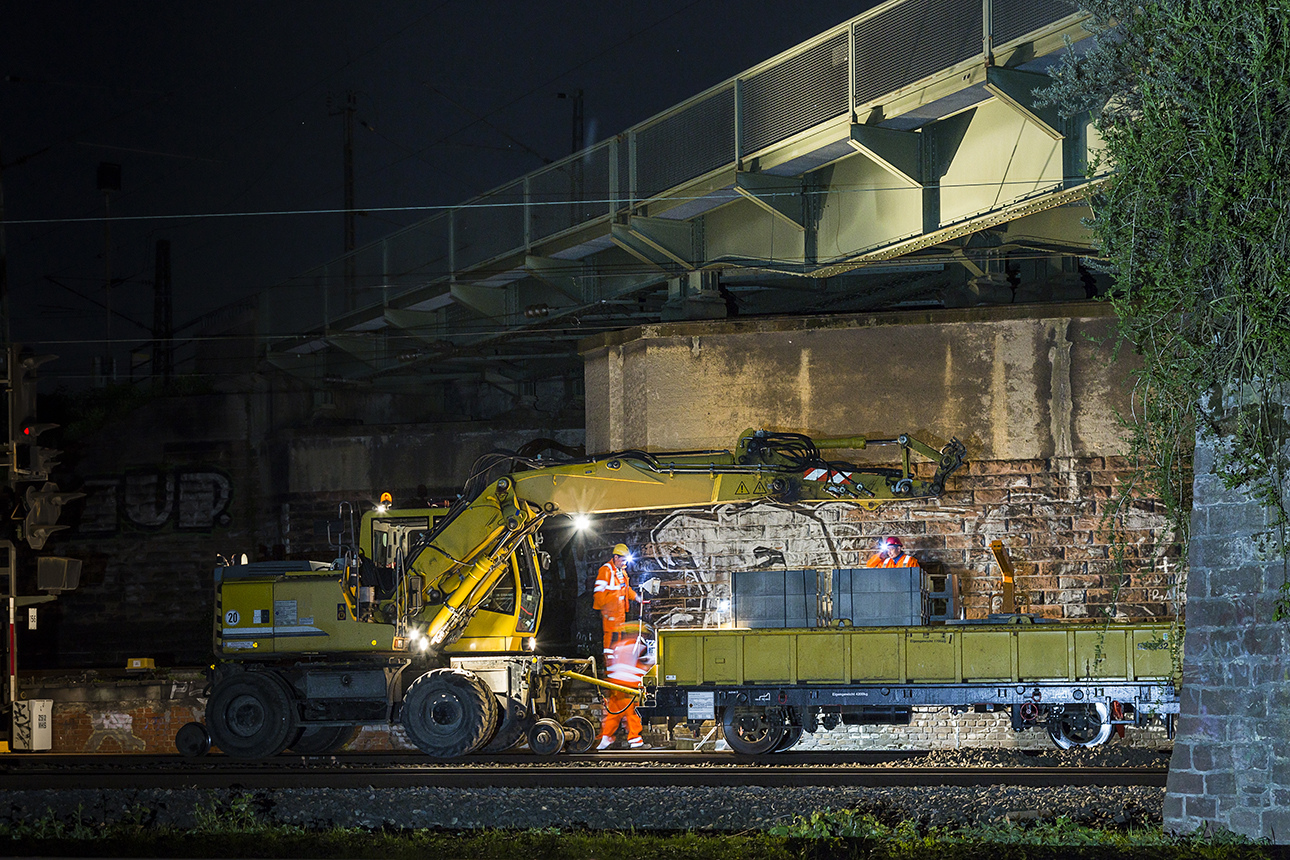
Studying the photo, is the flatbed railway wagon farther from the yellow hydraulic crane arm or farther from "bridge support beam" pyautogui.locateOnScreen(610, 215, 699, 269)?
"bridge support beam" pyautogui.locateOnScreen(610, 215, 699, 269)

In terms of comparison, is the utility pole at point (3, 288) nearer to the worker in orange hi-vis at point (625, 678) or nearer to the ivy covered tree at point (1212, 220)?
the worker in orange hi-vis at point (625, 678)

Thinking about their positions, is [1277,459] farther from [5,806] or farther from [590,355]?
[590,355]

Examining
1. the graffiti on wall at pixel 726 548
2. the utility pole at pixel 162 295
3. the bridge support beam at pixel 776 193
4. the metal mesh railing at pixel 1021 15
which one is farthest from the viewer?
the utility pole at pixel 162 295

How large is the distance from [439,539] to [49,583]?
566cm

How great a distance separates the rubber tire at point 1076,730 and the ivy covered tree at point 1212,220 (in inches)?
293

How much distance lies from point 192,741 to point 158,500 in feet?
35.6

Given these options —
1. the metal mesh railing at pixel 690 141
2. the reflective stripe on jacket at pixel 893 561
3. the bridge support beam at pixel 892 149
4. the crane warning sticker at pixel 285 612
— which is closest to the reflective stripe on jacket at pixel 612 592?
the reflective stripe on jacket at pixel 893 561

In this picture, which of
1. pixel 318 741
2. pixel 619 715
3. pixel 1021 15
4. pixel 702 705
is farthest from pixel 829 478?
pixel 318 741

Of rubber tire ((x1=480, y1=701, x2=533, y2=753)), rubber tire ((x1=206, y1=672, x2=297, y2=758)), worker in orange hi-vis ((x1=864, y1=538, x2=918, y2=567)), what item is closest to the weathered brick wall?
worker in orange hi-vis ((x1=864, y1=538, x2=918, y2=567))

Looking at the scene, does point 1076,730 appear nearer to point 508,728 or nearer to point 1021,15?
point 508,728

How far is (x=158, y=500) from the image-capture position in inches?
1117

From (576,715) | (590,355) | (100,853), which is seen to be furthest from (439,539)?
(100,853)

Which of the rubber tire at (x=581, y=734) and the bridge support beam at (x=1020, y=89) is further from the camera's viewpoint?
the rubber tire at (x=581, y=734)

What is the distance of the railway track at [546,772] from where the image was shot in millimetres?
13156
